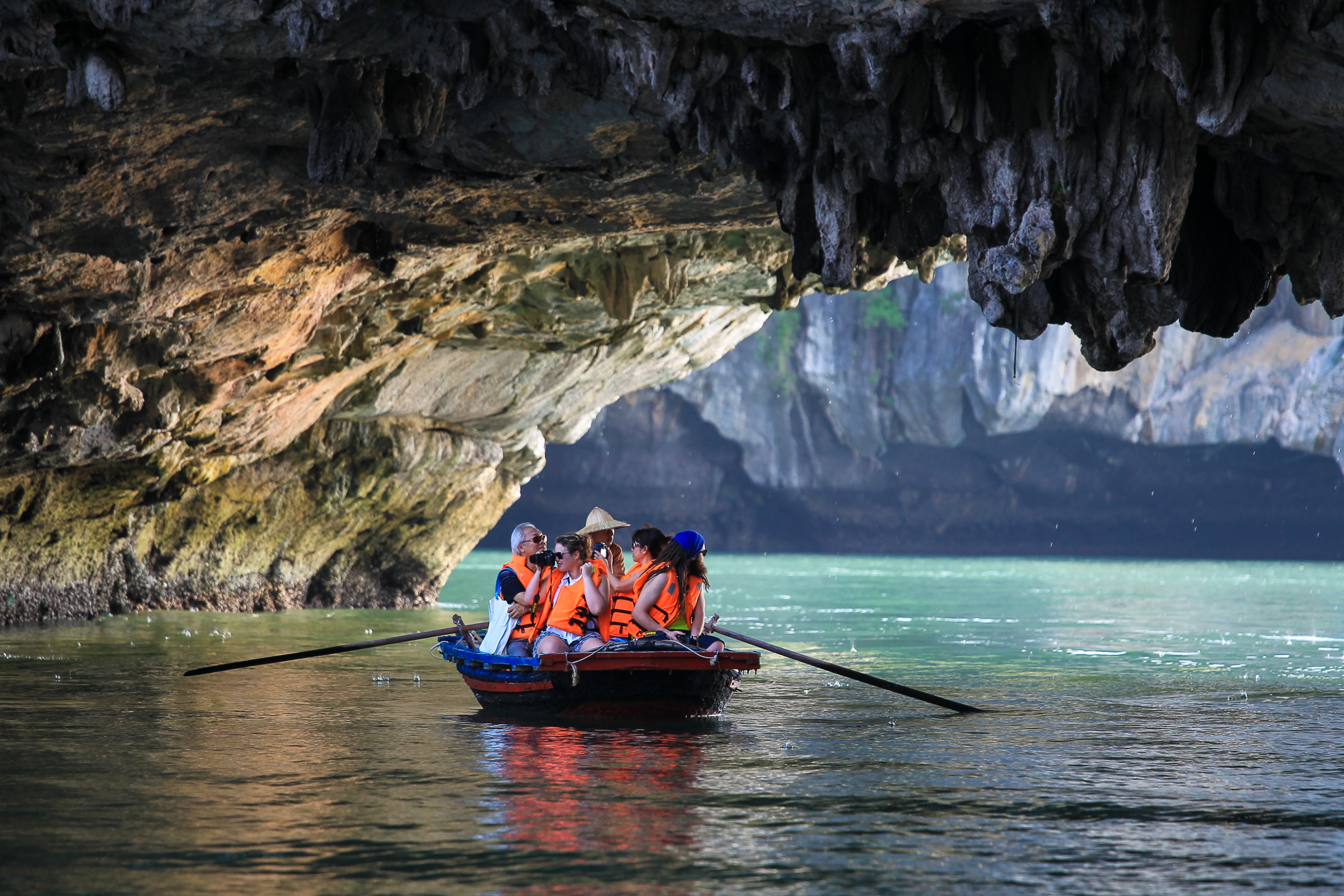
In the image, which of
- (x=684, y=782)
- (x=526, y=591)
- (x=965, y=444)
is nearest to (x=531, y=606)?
(x=526, y=591)

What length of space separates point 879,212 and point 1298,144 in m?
2.93

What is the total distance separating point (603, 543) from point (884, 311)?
146 ft

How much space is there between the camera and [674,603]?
10.2 m

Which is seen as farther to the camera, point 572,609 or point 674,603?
point 572,609

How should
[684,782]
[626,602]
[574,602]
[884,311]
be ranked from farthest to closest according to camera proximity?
[884,311], [574,602], [626,602], [684,782]

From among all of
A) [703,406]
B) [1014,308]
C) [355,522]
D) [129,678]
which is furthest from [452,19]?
[703,406]

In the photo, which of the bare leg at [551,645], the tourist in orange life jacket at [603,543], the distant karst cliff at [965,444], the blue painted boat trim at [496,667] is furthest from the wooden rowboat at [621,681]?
the distant karst cliff at [965,444]

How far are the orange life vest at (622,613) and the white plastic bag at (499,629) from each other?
2.94ft

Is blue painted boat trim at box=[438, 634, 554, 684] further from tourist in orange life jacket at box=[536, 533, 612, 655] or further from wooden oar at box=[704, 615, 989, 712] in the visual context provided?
wooden oar at box=[704, 615, 989, 712]

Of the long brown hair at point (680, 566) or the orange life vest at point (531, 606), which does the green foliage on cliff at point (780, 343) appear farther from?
the long brown hair at point (680, 566)

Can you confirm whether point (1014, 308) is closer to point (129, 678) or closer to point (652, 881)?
point (652, 881)

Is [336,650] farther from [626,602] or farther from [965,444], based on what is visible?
[965,444]

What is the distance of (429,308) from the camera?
1622 cm

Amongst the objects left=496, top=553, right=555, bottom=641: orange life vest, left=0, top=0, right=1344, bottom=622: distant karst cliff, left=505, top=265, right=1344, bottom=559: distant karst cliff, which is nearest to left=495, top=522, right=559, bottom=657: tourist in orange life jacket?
left=496, top=553, right=555, bottom=641: orange life vest
